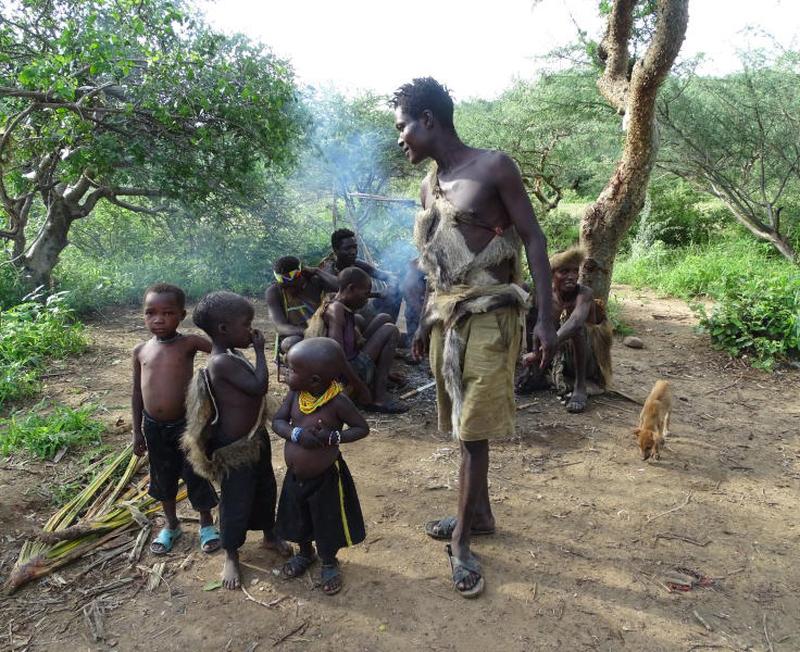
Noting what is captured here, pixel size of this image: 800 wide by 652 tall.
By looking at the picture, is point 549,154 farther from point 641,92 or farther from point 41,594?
point 41,594

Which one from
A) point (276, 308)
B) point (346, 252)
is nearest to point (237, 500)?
point (276, 308)

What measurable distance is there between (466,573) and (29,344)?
5.12 m

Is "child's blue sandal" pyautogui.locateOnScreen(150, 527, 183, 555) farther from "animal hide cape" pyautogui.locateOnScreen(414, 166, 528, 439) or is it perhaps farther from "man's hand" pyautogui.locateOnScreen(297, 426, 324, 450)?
"animal hide cape" pyautogui.locateOnScreen(414, 166, 528, 439)

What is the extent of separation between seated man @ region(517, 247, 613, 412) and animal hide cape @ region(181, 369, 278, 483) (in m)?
2.54

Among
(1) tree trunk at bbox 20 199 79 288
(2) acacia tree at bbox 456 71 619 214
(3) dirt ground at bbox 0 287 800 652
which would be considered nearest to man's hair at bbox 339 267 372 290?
(3) dirt ground at bbox 0 287 800 652

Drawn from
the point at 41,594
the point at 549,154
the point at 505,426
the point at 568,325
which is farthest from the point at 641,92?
Answer: the point at 549,154

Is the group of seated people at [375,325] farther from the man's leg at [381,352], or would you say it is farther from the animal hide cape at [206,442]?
the animal hide cape at [206,442]

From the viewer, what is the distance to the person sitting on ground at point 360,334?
13.5ft

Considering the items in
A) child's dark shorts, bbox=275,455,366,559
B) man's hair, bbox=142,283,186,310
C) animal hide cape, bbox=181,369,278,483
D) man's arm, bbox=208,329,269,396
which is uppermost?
man's hair, bbox=142,283,186,310

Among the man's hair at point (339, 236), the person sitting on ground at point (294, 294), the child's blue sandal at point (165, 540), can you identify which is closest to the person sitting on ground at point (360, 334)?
the person sitting on ground at point (294, 294)

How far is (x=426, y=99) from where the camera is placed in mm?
2223

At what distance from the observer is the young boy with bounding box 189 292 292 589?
233 cm

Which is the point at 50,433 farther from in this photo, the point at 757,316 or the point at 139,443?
the point at 757,316

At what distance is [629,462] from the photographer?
343 centimetres
